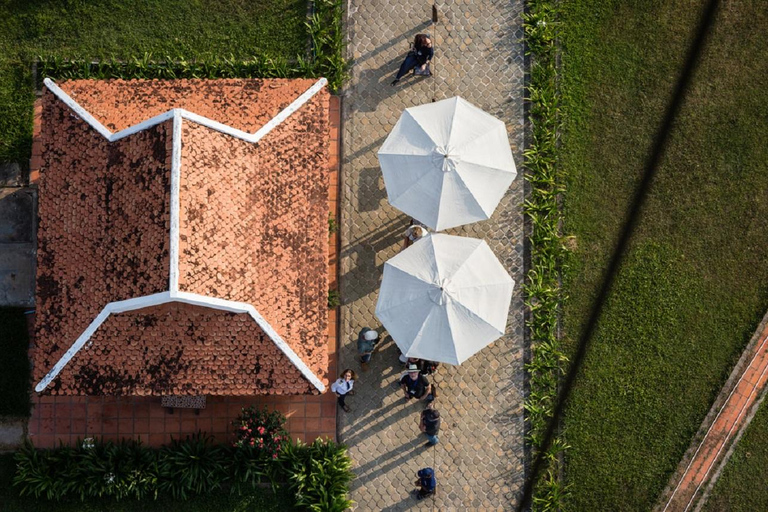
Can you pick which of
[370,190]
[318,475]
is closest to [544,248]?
[370,190]

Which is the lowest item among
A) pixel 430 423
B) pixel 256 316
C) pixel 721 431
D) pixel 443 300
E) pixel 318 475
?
pixel 721 431

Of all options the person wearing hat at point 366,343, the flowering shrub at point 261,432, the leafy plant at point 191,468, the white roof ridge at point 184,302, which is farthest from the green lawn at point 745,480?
the leafy plant at point 191,468

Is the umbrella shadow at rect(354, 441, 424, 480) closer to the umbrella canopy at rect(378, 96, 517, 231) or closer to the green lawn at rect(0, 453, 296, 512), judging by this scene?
the green lawn at rect(0, 453, 296, 512)

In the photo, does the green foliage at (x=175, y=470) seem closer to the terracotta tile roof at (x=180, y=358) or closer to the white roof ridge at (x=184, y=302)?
the terracotta tile roof at (x=180, y=358)

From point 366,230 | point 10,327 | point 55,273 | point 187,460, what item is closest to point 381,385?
point 366,230

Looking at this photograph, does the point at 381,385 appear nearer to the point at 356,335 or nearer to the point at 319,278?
the point at 356,335

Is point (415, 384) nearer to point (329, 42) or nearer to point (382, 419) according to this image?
point (382, 419)

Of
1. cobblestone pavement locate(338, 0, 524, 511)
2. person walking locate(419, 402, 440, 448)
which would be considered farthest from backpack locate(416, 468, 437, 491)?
person walking locate(419, 402, 440, 448)
